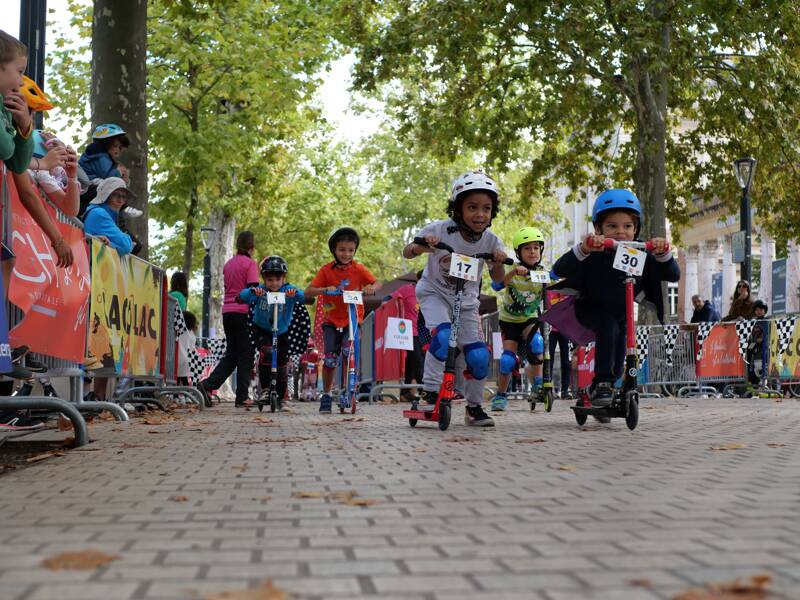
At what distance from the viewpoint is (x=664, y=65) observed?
20.5 metres

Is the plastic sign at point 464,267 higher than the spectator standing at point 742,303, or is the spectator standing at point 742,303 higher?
the spectator standing at point 742,303

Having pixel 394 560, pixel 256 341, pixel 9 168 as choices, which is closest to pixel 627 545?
pixel 394 560

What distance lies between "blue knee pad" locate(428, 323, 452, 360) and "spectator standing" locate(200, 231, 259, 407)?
5416 millimetres

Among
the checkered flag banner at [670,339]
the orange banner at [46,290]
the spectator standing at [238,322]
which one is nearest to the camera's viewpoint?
the orange banner at [46,290]

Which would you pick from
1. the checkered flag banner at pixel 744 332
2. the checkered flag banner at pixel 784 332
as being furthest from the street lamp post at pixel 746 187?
the checkered flag banner at pixel 784 332

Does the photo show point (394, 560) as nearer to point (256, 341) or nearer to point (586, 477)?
point (586, 477)

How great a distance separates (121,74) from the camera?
13383 millimetres

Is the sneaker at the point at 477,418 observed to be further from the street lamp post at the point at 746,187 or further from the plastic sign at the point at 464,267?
the street lamp post at the point at 746,187

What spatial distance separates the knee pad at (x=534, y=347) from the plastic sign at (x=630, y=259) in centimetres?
468

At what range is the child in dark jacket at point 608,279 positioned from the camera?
27.5ft

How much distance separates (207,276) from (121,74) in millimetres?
18990

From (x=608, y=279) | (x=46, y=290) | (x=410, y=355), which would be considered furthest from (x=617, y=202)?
(x=410, y=355)

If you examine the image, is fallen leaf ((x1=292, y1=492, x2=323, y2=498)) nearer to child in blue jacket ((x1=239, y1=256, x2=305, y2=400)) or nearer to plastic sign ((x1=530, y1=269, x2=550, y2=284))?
plastic sign ((x1=530, y1=269, x2=550, y2=284))

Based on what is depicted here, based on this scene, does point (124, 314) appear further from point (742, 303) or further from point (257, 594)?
point (742, 303)
